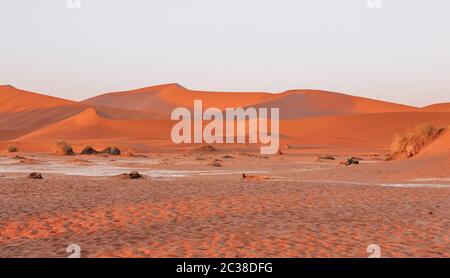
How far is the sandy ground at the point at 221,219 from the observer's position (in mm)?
9617

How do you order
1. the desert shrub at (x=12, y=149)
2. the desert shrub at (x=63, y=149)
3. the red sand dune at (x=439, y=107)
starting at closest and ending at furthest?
1. the desert shrub at (x=63, y=149)
2. the desert shrub at (x=12, y=149)
3. the red sand dune at (x=439, y=107)

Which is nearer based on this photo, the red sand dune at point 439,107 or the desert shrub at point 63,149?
the desert shrub at point 63,149

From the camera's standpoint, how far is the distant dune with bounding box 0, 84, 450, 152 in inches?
3221

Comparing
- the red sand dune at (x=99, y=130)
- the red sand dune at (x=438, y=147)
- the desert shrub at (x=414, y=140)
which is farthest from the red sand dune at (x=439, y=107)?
the red sand dune at (x=438, y=147)

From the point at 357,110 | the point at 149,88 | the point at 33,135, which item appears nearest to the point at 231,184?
the point at 33,135

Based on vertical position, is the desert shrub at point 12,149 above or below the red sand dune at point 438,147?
below

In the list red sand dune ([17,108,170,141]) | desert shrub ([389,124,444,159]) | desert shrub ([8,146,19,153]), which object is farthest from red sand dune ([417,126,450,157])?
red sand dune ([17,108,170,141])

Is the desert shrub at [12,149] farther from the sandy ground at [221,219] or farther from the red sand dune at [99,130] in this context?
the sandy ground at [221,219]

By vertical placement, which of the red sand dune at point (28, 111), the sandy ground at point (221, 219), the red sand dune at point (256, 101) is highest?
the red sand dune at point (256, 101)

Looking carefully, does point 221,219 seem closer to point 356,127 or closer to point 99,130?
point 99,130

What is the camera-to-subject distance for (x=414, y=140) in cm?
3481

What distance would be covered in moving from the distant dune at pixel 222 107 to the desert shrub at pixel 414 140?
2711mm

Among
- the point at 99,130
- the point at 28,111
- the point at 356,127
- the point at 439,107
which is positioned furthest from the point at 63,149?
the point at 439,107
